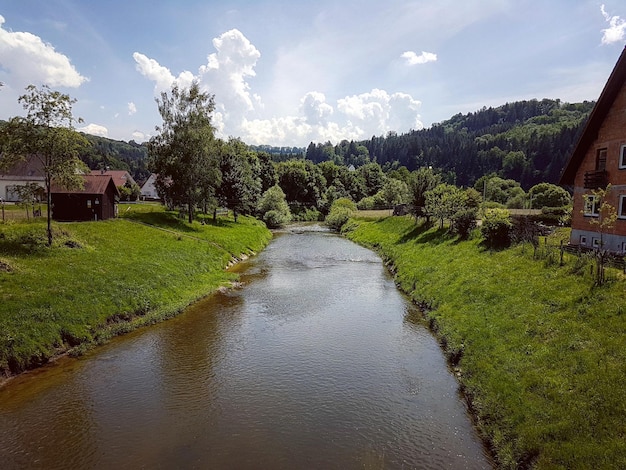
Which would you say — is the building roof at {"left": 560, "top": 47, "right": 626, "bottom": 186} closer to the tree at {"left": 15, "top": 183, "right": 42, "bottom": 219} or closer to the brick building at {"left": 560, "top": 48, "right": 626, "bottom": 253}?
the brick building at {"left": 560, "top": 48, "right": 626, "bottom": 253}

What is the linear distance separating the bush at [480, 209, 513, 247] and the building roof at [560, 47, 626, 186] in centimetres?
520

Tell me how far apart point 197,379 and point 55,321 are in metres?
9.20

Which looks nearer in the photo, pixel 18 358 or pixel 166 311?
pixel 18 358

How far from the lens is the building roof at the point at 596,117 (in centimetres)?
2625

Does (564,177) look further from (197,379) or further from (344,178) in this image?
(344,178)

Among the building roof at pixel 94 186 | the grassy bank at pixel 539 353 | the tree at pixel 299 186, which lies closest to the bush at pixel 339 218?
the tree at pixel 299 186

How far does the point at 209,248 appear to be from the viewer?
46.6 metres

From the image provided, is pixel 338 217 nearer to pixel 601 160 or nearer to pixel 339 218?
pixel 339 218

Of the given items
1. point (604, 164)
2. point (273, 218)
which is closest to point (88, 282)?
point (604, 164)

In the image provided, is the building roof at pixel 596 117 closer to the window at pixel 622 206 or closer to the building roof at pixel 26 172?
the window at pixel 622 206

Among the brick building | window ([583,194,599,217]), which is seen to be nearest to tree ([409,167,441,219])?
the brick building

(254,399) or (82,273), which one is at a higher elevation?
(82,273)

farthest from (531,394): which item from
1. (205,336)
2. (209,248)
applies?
(209,248)

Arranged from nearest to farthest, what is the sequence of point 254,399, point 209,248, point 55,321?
point 254,399
point 55,321
point 209,248
